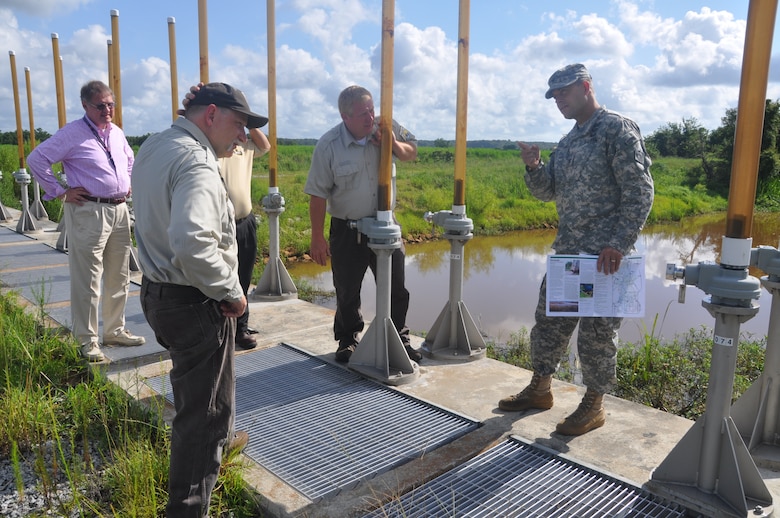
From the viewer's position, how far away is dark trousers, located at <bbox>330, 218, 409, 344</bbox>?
13.1 feet

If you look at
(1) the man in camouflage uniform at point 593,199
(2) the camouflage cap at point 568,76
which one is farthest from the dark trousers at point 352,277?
(2) the camouflage cap at point 568,76

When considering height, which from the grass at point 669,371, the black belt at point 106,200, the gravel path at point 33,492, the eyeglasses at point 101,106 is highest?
the eyeglasses at point 101,106

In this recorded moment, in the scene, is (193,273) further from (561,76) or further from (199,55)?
(199,55)

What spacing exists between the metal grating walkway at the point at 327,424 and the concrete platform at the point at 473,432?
0.26 feet

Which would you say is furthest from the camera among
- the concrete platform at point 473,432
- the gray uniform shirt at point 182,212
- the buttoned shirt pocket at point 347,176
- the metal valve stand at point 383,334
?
the buttoned shirt pocket at point 347,176

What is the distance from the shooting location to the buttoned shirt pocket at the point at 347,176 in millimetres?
3793

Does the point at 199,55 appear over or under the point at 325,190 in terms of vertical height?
over

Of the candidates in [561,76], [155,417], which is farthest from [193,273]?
[561,76]

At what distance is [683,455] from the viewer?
2500 mm

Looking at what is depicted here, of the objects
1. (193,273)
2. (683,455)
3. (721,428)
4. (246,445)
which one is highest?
(193,273)

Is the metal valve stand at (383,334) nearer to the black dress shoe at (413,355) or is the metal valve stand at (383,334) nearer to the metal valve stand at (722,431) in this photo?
the black dress shoe at (413,355)

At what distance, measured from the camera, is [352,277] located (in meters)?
4.05

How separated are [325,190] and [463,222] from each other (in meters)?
0.97

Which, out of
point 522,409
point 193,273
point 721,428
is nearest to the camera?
point 193,273
